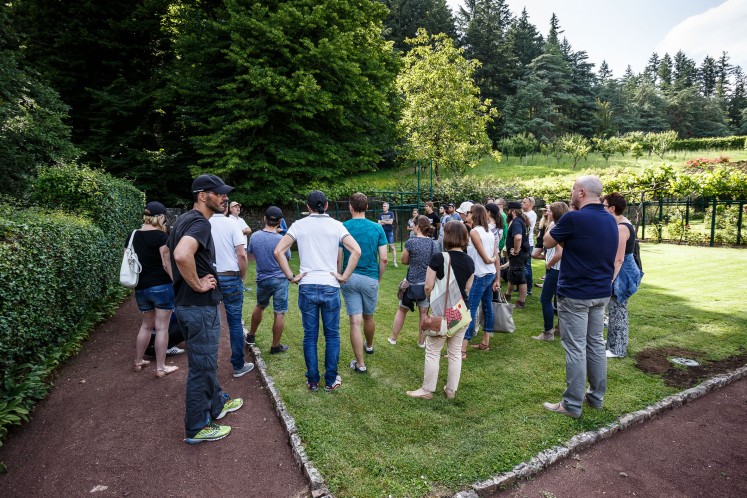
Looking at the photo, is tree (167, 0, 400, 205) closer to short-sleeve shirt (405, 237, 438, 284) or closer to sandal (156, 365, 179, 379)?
short-sleeve shirt (405, 237, 438, 284)

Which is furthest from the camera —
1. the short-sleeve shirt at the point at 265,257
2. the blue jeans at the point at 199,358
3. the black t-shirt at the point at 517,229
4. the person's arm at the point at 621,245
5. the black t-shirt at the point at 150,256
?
the black t-shirt at the point at 517,229

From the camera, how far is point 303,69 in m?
16.0

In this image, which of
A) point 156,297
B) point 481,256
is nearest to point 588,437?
point 481,256

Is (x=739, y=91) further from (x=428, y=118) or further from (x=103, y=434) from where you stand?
(x=103, y=434)

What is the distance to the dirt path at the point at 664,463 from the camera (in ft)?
10.3

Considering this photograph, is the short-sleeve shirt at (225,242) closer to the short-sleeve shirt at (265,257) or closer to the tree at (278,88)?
the short-sleeve shirt at (265,257)

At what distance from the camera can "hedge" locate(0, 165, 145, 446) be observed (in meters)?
4.23

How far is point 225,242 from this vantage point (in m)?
4.79

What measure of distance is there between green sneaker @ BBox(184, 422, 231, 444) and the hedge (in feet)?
5.99

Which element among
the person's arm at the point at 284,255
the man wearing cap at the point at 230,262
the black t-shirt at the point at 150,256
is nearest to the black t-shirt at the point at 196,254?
the person's arm at the point at 284,255

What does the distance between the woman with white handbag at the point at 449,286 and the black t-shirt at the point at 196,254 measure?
222 cm

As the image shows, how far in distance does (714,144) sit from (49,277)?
59807 millimetres

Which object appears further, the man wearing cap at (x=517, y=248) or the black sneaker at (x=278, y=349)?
the man wearing cap at (x=517, y=248)

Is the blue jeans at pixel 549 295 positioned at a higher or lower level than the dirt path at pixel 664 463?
higher
